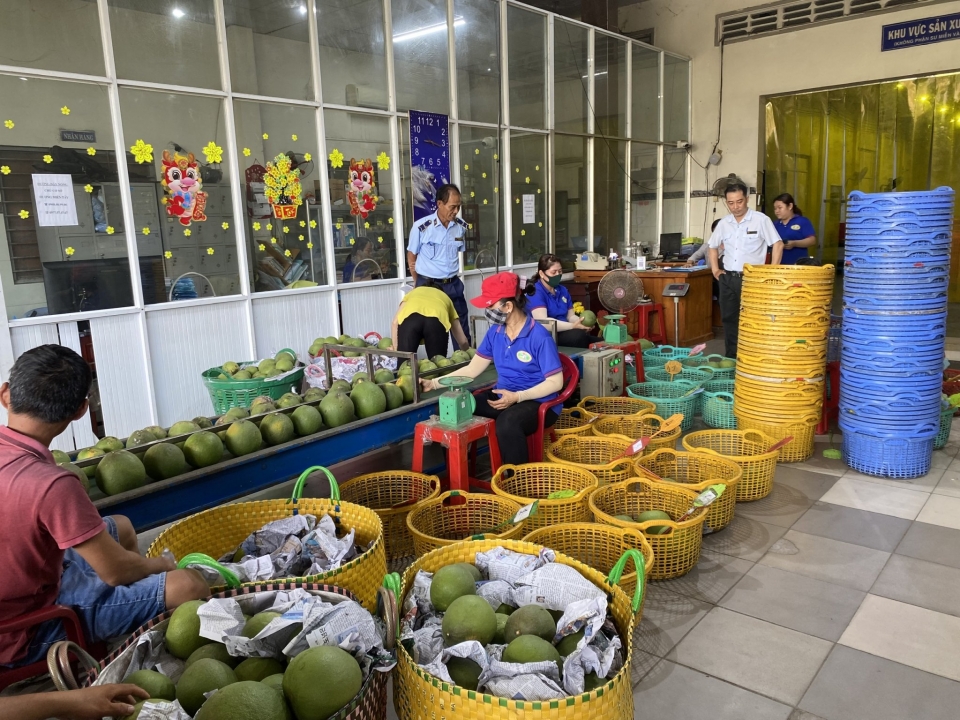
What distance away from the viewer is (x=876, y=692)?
2.13 meters

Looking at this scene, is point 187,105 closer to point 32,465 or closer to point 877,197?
point 32,465

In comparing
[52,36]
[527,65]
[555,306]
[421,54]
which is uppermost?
[527,65]

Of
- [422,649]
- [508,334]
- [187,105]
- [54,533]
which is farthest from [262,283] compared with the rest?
[422,649]

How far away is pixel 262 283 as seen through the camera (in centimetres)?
534

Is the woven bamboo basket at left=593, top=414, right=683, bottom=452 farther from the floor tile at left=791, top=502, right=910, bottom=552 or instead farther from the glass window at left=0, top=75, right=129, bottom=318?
the glass window at left=0, top=75, right=129, bottom=318

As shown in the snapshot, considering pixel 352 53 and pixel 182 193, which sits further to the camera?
pixel 352 53

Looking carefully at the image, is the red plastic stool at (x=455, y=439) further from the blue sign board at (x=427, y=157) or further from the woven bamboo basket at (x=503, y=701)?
the blue sign board at (x=427, y=157)

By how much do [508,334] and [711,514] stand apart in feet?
4.42

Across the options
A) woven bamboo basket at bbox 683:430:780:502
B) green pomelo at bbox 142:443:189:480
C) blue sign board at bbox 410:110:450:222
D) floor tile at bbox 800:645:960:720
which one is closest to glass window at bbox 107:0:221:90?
blue sign board at bbox 410:110:450:222

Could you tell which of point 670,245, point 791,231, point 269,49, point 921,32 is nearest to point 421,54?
point 269,49

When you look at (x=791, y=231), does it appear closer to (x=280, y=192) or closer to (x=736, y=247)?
(x=736, y=247)

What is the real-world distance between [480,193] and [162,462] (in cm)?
511

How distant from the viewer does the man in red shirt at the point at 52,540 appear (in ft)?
5.30

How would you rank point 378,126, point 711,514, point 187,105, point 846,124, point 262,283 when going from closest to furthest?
point 711,514 → point 187,105 → point 262,283 → point 378,126 → point 846,124
